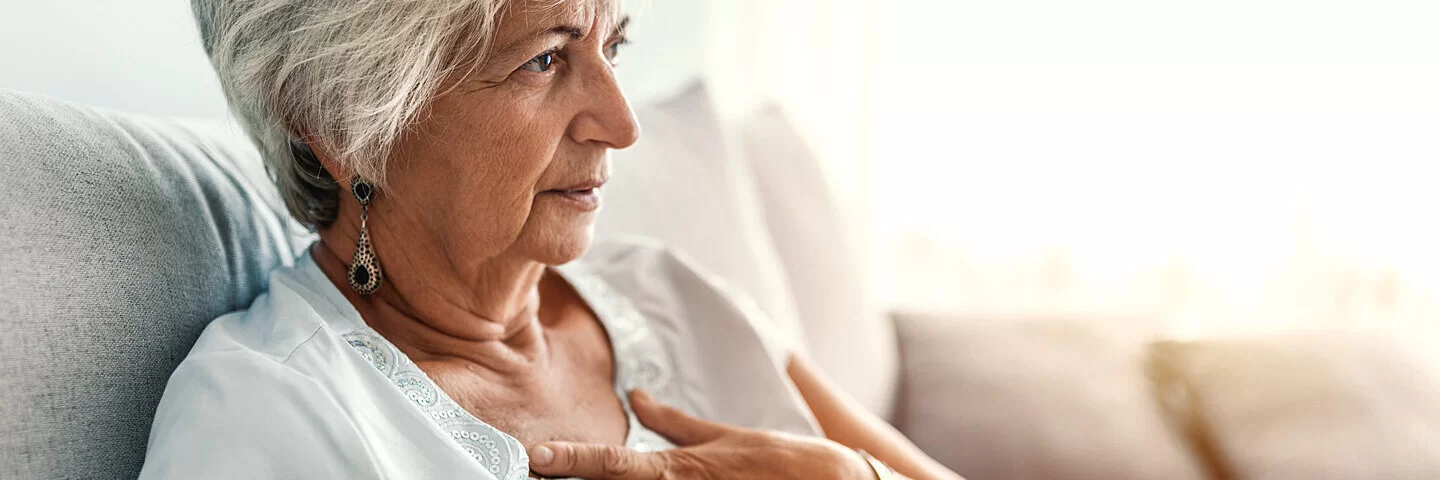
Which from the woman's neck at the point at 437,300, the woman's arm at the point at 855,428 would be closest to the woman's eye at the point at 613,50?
the woman's neck at the point at 437,300

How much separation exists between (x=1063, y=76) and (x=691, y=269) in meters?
1.83

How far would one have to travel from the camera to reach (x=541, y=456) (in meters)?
0.84

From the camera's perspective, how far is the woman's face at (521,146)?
84 centimetres

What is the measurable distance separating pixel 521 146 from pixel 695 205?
0.61m

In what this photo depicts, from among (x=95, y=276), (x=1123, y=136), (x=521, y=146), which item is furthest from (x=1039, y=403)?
(x=1123, y=136)

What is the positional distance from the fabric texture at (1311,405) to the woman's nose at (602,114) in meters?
0.98

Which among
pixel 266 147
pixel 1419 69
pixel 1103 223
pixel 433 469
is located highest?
pixel 1419 69

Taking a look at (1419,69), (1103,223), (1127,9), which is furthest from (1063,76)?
(1419,69)

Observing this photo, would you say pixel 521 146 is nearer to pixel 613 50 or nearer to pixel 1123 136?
pixel 613 50

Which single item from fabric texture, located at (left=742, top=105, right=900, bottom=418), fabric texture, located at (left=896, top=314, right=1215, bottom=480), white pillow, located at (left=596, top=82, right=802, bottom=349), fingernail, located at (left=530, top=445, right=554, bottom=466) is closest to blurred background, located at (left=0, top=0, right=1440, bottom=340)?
fabric texture, located at (left=742, top=105, right=900, bottom=418)

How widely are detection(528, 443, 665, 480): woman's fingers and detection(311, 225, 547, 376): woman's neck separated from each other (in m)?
0.13

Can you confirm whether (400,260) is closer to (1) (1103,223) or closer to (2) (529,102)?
(2) (529,102)

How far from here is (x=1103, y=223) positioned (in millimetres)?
2811

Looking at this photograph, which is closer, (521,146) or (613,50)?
(521,146)
